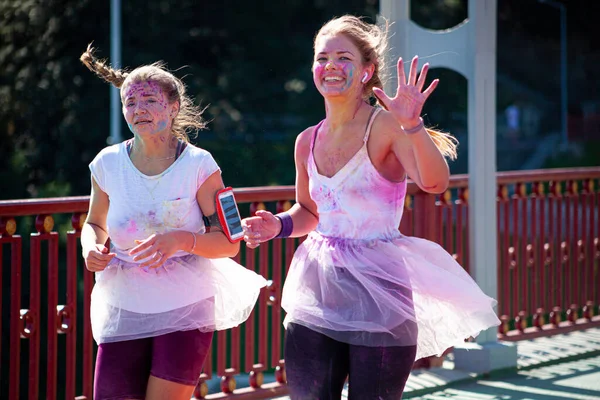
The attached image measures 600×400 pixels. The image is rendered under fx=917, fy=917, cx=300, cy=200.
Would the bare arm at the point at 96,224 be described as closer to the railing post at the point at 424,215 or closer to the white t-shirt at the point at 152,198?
the white t-shirt at the point at 152,198

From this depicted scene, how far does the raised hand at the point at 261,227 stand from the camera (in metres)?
3.37

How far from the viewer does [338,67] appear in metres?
3.23

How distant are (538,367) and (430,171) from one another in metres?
3.81

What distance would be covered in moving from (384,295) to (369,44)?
91 centimetres

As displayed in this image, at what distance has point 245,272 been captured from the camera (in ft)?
11.6

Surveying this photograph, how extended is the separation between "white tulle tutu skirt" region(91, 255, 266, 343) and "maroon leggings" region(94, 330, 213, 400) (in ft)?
0.11

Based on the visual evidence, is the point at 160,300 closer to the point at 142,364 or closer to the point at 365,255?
the point at 142,364

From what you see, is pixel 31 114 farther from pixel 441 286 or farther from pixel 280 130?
pixel 441 286

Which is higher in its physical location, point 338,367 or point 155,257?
point 155,257

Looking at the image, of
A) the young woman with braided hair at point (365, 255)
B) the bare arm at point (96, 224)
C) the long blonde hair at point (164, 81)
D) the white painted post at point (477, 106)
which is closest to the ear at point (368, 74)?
the young woman with braided hair at point (365, 255)

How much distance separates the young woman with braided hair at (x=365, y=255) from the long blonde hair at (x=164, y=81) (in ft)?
1.62

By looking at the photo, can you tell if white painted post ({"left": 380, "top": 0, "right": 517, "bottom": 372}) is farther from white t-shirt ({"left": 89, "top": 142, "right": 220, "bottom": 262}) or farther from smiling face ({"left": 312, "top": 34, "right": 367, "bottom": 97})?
white t-shirt ({"left": 89, "top": 142, "right": 220, "bottom": 262})

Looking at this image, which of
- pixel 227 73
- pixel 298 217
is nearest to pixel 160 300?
pixel 298 217

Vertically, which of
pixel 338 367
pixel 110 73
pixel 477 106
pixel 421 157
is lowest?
pixel 338 367
